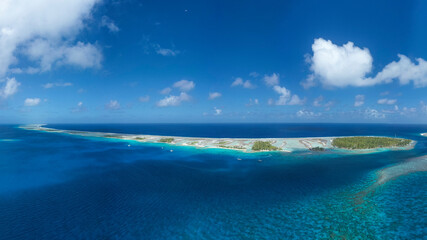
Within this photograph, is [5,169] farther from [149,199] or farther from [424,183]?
[424,183]

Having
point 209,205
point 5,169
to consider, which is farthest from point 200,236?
point 5,169

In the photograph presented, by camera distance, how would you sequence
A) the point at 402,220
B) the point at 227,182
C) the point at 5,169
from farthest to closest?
the point at 5,169, the point at 227,182, the point at 402,220

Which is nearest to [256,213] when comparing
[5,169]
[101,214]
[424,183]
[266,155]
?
[101,214]

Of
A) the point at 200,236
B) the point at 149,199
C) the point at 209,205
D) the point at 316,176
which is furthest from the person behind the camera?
the point at 316,176

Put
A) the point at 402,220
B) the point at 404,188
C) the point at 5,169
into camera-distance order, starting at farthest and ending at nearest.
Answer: the point at 5,169 → the point at 404,188 → the point at 402,220

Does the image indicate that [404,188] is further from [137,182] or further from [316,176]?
[137,182]

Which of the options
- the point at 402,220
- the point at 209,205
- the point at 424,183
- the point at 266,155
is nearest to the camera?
the point at 402,220

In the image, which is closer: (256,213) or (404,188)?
(256,213)

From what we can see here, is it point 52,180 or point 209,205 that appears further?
point 52,180
